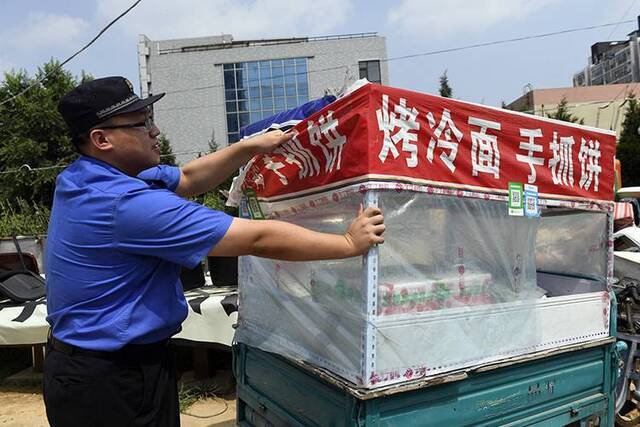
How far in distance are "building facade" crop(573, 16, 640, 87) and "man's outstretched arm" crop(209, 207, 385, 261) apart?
137ft

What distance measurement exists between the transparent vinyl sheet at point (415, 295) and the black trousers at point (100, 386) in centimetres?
75

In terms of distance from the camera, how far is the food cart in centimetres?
198

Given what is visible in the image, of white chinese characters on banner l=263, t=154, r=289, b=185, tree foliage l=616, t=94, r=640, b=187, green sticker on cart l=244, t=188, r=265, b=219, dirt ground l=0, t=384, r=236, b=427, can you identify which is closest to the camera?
white chinese characters on banner l=263, t=154, r=289, b=185

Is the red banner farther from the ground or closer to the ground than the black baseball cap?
closer to the ground

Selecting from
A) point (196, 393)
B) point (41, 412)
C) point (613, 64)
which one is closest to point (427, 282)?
point (196, 393)

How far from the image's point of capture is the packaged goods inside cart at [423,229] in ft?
6.49

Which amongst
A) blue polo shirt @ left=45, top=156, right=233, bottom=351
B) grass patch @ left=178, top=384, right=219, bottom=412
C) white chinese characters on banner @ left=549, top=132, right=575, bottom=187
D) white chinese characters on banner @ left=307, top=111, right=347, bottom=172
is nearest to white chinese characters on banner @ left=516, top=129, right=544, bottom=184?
white chinese characters on banner @ left=549, top=132, right=575, bottom=187

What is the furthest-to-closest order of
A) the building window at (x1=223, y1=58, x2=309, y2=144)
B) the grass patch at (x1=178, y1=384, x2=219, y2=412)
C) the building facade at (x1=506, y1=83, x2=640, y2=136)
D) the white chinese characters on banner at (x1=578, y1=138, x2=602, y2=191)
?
1. the building window at (x1=223, y1=58, x2=309, y2=144)
2. the building facade at (x1=506, y1=83, x2=640, y2=136)
3. the grass patch at (x1=178, y1=384, x2=219, y2=412)
4. the white chinese characters on banner at (x1=578, y1=138, x2=602, y2=191)

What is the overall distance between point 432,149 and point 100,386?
1523 mm

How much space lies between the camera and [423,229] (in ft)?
7.27

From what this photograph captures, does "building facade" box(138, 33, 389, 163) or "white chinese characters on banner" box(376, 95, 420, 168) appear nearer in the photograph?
"white chinese characters on banner" box(376, 95, 420, 168)

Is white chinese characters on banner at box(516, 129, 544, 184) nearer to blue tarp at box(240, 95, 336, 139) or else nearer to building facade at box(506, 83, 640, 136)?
blue tarp at box(240, 95, 336, 139)

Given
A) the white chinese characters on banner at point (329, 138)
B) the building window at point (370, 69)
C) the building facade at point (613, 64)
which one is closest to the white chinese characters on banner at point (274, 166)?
the white chinese characters on banner at point (329, 138)

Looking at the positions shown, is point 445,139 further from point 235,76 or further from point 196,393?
point 235,76
